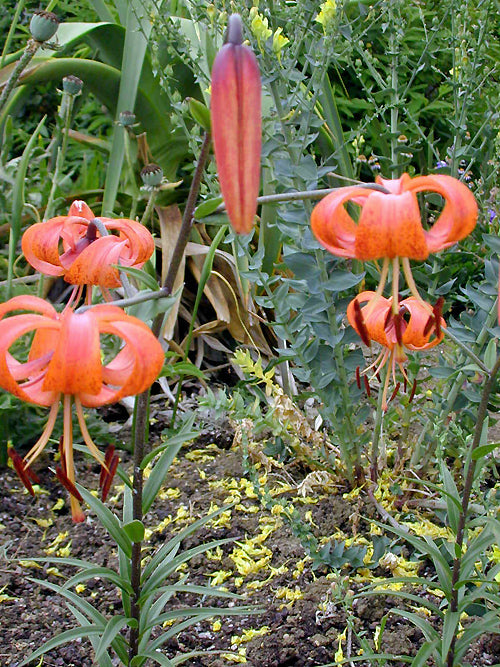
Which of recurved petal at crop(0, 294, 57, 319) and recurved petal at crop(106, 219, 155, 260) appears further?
recurved petal at crop(106, 219, 155, 260)

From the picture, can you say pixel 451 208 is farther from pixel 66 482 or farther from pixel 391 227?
pixel 66 482

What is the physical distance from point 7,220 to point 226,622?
1.53 meters

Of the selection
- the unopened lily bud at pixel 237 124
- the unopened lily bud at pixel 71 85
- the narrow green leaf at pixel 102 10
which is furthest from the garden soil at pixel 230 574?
the narrow green leaf at pixel 102 10

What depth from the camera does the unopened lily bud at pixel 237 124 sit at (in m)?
0.61

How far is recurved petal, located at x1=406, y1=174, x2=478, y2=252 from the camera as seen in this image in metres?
0.74

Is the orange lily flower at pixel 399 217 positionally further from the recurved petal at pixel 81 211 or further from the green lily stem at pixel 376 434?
the green lily stem at pixel 376 434

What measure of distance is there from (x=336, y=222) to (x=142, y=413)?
32cm

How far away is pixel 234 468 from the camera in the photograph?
66.0 inches

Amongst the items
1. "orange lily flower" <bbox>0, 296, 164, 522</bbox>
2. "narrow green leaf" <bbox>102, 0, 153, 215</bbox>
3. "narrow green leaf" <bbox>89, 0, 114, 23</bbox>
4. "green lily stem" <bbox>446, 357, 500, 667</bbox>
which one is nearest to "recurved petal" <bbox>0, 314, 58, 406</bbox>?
"orange lily flower" <bbox>0, 296, 164, 522</bbox>

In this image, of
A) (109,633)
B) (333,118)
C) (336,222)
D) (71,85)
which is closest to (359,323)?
(336,222)

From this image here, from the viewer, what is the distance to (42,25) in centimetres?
151

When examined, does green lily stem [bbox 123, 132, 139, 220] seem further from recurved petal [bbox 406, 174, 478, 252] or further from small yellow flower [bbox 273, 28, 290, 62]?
recurved petal [bbox 406, 174, 478, 252]

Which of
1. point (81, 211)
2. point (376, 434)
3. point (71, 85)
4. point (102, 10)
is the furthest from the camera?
point (102, 10)

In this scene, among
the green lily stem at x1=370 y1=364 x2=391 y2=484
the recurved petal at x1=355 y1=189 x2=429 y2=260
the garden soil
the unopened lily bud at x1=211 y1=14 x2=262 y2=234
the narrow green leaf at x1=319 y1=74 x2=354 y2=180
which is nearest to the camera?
the unopened lily bud at x1=211 y1=14 x2=262 y2=234
